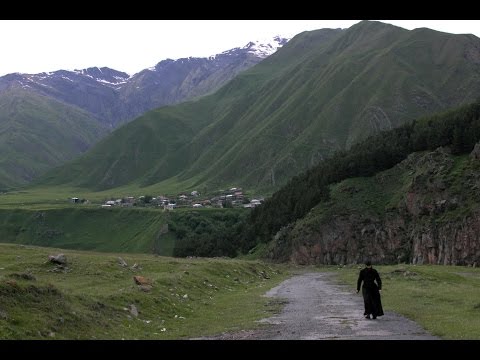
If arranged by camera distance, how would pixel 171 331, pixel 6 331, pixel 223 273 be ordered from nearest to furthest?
pixel 6 331
pixel 171 331
pixel 223 273

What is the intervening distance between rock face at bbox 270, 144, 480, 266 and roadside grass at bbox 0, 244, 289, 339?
7026 cm

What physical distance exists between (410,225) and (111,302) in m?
105

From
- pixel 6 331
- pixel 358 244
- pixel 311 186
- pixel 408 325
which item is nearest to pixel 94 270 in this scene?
pixel 6 331

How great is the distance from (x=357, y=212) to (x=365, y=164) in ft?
69.7

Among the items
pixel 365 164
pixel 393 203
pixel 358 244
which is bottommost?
pixel 358 244

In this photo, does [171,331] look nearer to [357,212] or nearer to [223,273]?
[223,273]

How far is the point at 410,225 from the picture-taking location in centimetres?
12519

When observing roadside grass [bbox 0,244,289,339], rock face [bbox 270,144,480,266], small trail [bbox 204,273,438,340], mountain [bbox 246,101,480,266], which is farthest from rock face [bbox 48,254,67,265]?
mountain [bbox 246,101,480,266]

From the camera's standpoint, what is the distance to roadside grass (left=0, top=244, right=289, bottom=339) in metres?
25.5

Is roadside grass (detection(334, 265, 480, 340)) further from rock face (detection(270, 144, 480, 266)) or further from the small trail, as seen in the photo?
rock face (detection(270, 144, 480, 266))

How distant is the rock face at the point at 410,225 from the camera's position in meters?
111
